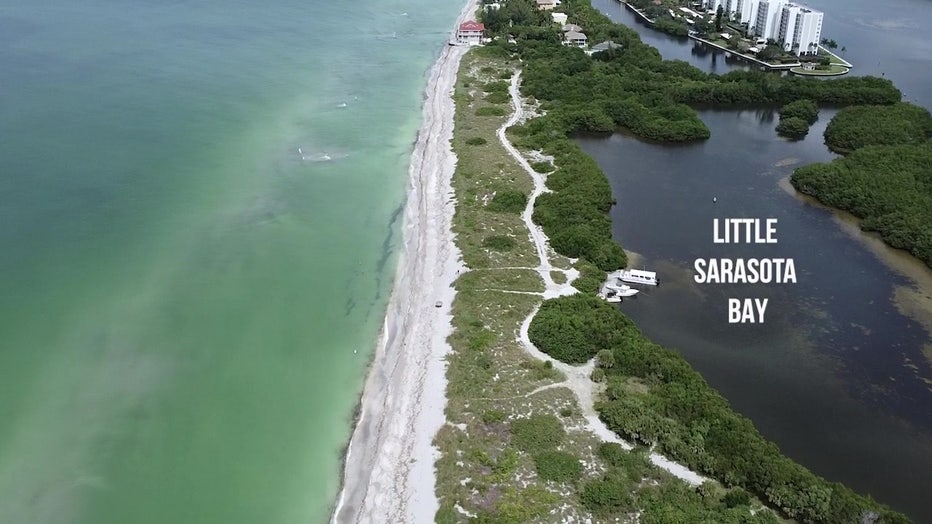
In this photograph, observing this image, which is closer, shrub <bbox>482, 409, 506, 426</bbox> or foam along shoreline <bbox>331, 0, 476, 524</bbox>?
foam along shoreline <bbox>331, 0, 476, 524</bbox>

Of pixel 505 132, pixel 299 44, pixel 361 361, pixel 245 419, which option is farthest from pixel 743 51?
pixel 245 419

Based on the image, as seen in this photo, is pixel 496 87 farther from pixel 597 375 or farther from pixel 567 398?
pixel 567 398

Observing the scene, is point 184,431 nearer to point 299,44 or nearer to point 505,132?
point 505,132

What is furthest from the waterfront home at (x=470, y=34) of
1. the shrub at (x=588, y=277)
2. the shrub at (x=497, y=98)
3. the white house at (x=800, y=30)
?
the shrub at (x=588, y=277)

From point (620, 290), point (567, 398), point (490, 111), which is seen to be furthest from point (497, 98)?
point (567, 398)

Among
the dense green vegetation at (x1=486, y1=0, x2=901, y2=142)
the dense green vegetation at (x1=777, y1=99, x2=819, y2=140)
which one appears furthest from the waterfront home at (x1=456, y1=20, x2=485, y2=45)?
the dense green vegetation at (x1=777, y1=99, x2=819, y2=140)

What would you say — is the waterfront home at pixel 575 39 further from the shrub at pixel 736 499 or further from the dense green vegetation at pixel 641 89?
the shrub at pixel 736 499

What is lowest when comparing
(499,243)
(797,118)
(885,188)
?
(499,243)

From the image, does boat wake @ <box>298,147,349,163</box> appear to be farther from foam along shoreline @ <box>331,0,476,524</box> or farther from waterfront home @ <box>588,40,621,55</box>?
waterfront home @ <box>588,40,621,55</box>
